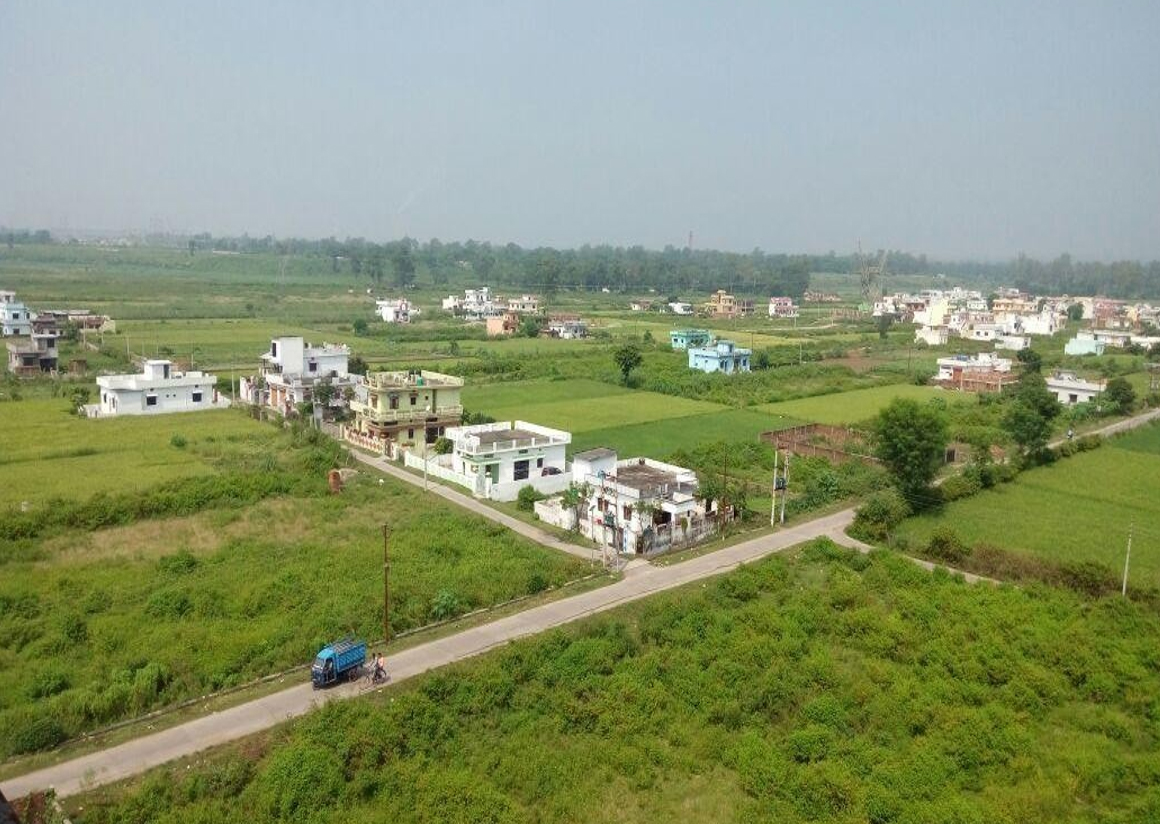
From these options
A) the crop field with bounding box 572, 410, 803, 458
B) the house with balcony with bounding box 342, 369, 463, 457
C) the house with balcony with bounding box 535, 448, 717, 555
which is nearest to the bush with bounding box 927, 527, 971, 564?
the house with balcony with bounding box 535, 448, 717, 555

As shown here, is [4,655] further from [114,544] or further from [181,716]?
[114,544]

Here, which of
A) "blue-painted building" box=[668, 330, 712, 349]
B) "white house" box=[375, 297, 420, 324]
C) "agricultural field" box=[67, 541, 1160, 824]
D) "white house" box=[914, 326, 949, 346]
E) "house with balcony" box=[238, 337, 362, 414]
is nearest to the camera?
"agricultural field" box=[67, 541, 1160, 824]

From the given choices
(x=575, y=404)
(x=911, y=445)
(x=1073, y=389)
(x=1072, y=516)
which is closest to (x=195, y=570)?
(x=911, y=445)

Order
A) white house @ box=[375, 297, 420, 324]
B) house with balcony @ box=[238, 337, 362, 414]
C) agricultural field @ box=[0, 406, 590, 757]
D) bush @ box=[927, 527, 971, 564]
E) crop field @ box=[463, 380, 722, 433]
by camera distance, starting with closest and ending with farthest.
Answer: agricultural field @ box=[0, 406, 590, 757], bush @ box=[927, 527, 971, 564], house with balcony @ box=[238, 337, 362, 414], crop field @ box=[463, 380, 722, 433], white house @ box=[375, 297, 420, 324]

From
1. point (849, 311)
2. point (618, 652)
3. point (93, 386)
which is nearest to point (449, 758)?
point (618, 652)

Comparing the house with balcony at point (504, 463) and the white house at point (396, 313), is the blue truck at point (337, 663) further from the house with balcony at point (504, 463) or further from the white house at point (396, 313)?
the white house at point (396, 313)

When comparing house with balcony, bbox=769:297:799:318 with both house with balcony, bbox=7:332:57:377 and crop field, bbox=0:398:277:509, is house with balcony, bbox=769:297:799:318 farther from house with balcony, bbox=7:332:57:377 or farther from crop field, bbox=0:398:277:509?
crop field, bbox=0:398:277:509

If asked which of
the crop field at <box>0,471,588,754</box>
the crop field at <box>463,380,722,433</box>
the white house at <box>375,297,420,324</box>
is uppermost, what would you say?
the white house at <box>375,297,420,324</box>
